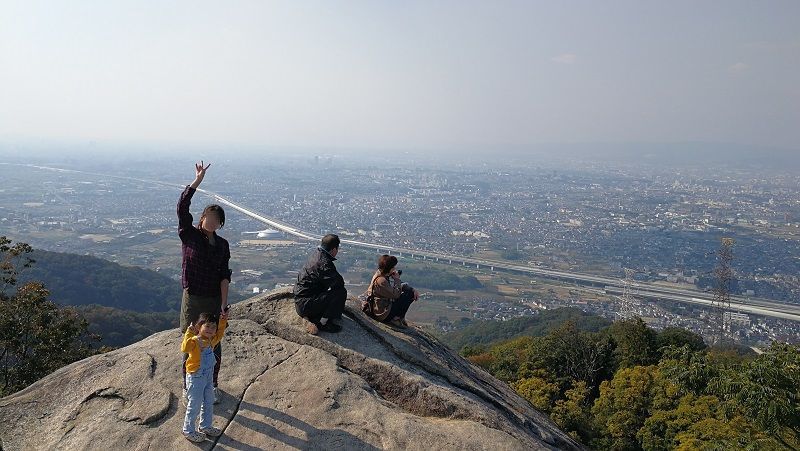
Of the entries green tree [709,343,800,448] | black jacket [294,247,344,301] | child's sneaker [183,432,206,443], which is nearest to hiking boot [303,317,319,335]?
black jacket [294,247,344,301]

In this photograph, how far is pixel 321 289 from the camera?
6207 millimetres

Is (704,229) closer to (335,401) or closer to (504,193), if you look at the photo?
(504,193)

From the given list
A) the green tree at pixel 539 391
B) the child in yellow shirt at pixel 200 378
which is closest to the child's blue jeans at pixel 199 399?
the child in yellow shirt at pixel 200 378

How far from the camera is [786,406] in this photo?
10.2 m

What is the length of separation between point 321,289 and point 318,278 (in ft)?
0.51

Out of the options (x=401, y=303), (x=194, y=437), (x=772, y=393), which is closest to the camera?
(x=194, y=437)

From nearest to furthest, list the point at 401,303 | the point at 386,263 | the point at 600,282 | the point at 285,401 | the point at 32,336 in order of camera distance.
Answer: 1. the point at 285,401
2. the point at 386,263
3. the point at 401,303
4. the point at 32,336
5. the point at 600,282

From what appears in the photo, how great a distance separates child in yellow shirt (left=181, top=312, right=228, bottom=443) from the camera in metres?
4.64

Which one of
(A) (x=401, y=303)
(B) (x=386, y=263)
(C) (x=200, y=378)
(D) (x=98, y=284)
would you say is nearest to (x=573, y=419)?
(A) (x=401, y=303)

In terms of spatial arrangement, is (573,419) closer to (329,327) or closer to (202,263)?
(329,327)

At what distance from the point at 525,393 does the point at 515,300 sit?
1357 inches

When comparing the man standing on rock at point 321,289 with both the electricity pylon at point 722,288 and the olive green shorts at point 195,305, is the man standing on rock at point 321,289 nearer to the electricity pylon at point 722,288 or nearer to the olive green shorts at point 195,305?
the olive green shorts at point 195,305

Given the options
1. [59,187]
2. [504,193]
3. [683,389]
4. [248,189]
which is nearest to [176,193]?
[248,189]

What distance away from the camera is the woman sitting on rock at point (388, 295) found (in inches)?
275
